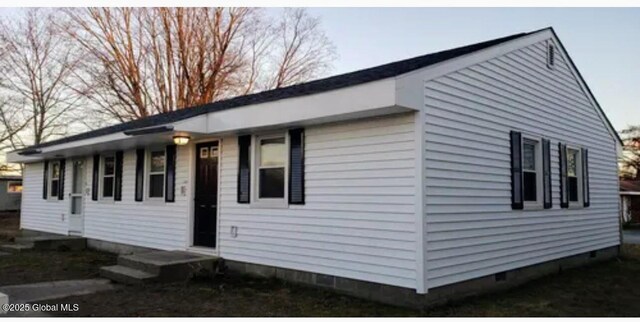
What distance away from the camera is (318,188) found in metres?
6.72

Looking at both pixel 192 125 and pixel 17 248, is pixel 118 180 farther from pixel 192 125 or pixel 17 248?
pixel 192 125

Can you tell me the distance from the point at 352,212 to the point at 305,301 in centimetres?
127

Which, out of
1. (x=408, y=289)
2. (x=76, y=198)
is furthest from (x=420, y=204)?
(x=76, y=198)

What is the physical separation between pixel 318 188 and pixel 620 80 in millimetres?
8548

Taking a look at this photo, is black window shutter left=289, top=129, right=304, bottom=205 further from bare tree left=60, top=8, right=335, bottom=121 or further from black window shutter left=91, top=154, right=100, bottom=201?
bare tree left=60, top=8, right=335, bottom=121

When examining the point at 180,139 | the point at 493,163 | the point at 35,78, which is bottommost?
the point at 493,163

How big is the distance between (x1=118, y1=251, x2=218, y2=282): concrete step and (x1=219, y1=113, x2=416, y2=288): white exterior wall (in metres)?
0.75

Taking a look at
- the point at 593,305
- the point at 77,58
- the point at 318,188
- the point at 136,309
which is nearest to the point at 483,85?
the point at 318,188

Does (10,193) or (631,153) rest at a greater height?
(631,153)

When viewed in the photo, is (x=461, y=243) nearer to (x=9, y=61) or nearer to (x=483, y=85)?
(x=483, y=85)

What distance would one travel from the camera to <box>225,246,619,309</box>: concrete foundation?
5.62 metres

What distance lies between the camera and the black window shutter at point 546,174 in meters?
8.12

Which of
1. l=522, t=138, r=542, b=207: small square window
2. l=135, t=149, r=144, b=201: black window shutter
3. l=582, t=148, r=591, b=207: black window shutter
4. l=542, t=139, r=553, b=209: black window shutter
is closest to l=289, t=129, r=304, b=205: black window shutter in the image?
l=522, t=138, r=542, b=207: small square window

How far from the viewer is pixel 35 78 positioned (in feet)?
82.3
